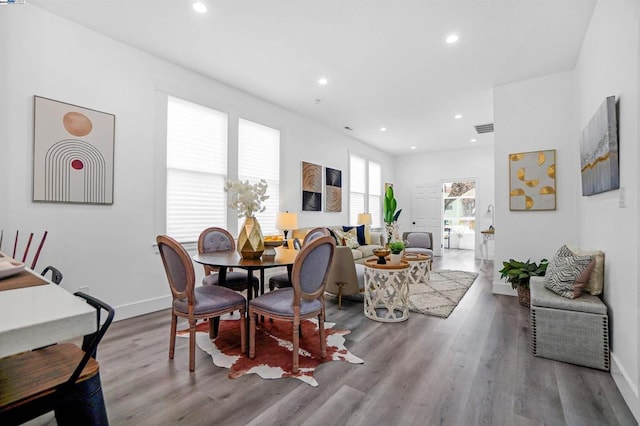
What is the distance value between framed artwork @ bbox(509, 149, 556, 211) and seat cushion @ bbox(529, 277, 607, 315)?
74.9 inches

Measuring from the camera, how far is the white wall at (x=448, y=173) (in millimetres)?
8234

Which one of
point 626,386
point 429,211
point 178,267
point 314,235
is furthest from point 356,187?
point 626,386

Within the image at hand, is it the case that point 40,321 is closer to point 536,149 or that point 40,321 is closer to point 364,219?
point 536,149

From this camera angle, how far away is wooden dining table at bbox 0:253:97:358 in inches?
24.3

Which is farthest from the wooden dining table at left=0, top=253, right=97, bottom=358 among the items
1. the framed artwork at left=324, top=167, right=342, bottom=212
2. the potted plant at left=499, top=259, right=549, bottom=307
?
the framed artwork at left=324, top=167, right=342, bottom=212

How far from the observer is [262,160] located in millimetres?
4945

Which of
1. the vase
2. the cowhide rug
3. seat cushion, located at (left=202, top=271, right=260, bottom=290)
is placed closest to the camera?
the cowhide rug

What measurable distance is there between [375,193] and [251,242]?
Answer: 622cm

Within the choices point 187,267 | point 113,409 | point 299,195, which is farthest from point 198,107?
point 113,409

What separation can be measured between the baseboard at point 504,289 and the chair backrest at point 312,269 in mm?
3214

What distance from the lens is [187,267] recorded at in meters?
2.15

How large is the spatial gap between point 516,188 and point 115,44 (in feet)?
17.0

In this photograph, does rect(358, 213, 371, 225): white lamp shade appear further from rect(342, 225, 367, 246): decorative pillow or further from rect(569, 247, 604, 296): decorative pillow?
rect(569, 247, 604, 296): decorative pillow

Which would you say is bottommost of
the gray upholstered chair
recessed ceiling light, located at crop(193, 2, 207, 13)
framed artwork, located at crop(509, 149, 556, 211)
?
the gray upholstered chair
